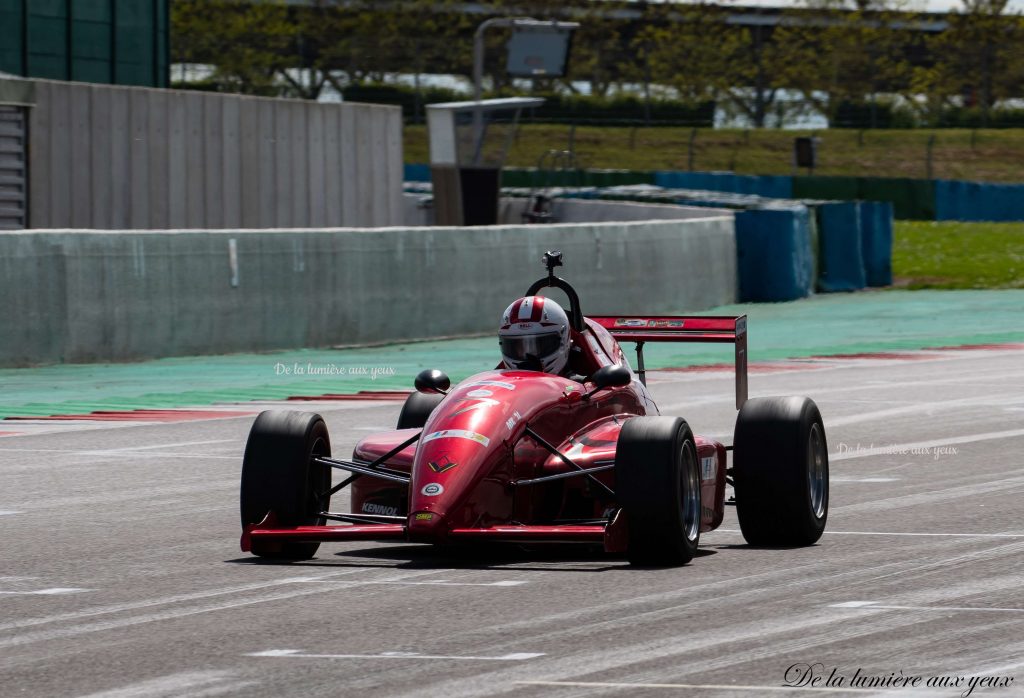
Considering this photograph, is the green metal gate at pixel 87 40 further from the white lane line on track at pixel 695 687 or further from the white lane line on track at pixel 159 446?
the white lane line on track at pixel 695 687

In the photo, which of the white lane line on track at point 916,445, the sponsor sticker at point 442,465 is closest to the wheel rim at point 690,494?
the sponsor sticker at point 442,465

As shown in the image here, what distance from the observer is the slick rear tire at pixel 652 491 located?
872cm

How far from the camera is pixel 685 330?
1122 centimetres

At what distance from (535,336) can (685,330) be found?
1.40 meters

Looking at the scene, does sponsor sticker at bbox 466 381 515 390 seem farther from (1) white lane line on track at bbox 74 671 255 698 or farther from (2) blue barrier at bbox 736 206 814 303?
(2) blue barrier at bbox 736 206 814 303

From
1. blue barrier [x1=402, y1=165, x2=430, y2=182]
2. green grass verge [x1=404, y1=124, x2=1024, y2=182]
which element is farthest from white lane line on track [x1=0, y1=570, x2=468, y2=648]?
green grass verge [x1=404, y1=124, x2=1024, y2=182]

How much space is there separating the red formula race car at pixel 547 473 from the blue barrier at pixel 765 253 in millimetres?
23468

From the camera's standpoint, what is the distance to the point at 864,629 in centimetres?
730

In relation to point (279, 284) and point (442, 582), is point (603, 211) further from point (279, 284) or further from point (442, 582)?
point (442, 582)

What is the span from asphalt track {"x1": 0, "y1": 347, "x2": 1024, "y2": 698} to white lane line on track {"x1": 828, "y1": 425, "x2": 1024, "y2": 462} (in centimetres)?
72

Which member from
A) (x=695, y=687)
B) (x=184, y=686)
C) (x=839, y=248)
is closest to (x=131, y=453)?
(x=184, y=686)

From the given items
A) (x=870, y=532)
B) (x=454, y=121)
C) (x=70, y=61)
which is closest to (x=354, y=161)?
(x=70, y=61)

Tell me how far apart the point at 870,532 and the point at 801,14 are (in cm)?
8996

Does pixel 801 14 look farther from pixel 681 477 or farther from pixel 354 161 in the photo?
pixel 681 477
